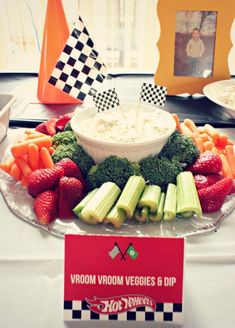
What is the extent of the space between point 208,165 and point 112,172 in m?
0.29

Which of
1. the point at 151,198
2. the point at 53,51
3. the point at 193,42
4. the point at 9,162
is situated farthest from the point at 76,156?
the point at 193,42

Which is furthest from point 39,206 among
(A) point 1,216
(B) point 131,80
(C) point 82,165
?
(B) point 131,80

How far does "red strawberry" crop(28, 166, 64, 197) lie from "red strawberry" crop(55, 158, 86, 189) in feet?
0.13

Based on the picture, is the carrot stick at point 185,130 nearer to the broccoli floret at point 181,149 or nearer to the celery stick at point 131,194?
the broccoli floret at point 181,149

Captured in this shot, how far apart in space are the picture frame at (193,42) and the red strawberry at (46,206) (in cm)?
108

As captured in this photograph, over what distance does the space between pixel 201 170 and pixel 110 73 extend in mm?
1224

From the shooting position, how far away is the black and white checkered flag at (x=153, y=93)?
152cm

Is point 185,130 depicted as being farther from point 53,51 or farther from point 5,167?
point 53,51

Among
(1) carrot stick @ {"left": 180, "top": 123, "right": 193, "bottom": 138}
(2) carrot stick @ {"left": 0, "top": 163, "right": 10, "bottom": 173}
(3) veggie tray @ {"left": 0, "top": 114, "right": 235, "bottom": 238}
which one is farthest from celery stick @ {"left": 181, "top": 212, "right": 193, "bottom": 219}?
(2) carrot stick @ {"left": 0, "top": 163, "right": 10, "bottom": 173}

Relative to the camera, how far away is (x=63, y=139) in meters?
1.51

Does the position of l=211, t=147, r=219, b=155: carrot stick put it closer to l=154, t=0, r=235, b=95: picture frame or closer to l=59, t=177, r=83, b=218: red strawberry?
l=59, t=177, r=83, b=218: red strawberry

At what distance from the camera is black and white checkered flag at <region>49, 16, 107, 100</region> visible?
1912 millimetres

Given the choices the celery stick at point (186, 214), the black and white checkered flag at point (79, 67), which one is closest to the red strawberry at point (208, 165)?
the celery stick at point (186, 214)

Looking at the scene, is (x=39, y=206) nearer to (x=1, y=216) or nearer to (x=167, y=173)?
(x=1, y=216)
